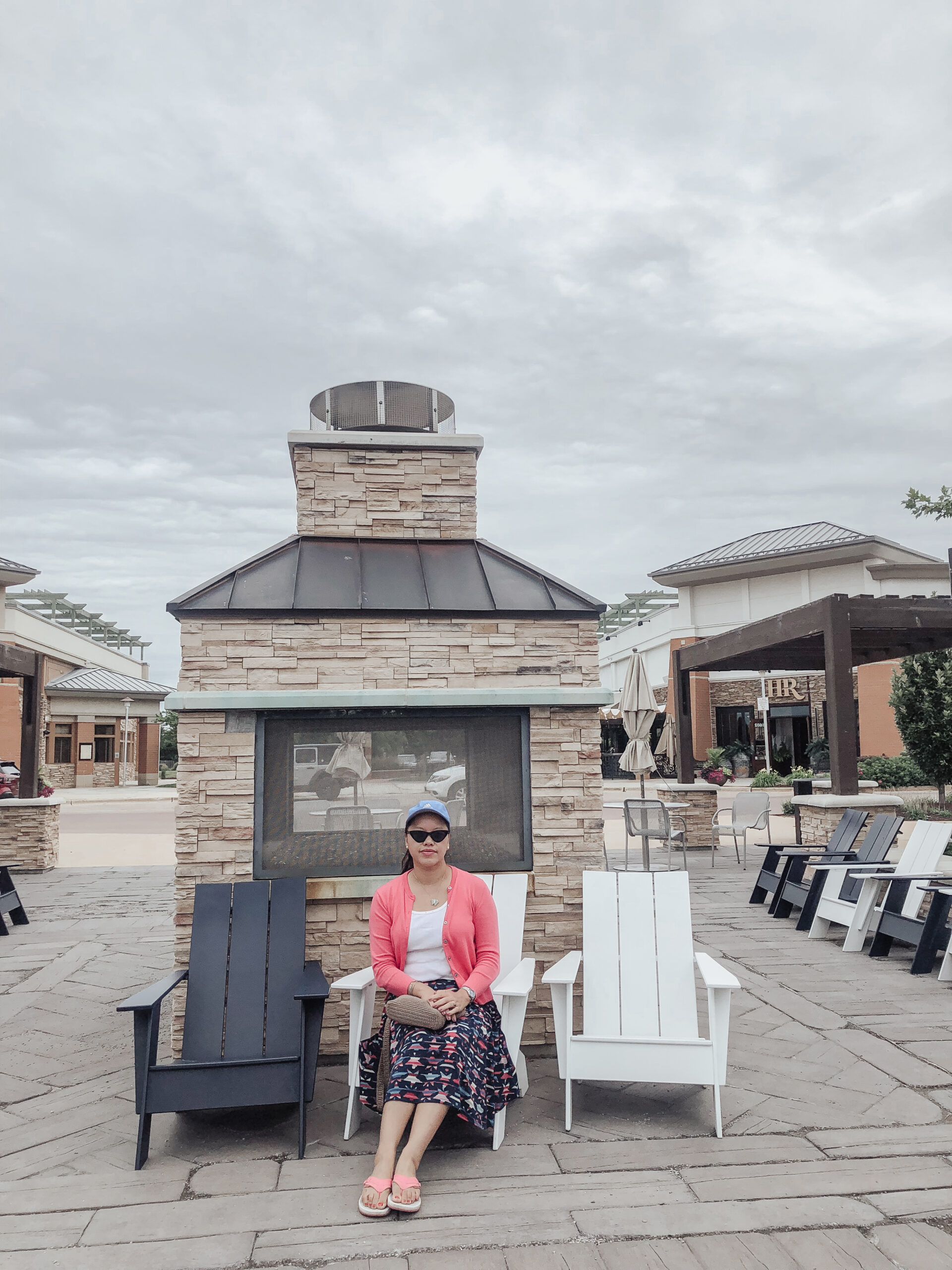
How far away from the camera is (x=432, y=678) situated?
4.21 metres

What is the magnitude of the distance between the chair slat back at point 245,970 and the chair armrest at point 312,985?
0.07m

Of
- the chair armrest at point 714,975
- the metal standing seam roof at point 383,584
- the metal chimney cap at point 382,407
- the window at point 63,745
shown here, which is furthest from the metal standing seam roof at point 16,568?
the chair armrest at point 714,975

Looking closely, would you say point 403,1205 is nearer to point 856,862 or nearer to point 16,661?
point 856,862

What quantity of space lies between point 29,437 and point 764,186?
25.7 metres

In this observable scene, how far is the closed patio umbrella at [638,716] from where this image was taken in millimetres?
11094

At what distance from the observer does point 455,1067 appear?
296 centimetres

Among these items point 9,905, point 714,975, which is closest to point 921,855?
point 714,975

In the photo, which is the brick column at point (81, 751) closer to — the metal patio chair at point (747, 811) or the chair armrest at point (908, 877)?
the metal patio chair at point (747, 811)

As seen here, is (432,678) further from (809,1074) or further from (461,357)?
(461,357)

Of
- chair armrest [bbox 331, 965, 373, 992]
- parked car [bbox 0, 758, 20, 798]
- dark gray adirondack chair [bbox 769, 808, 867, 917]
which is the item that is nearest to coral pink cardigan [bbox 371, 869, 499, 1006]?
chair armrest [bbox 331, 965, 373, 992]

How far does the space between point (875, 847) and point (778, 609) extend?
20.9 meters

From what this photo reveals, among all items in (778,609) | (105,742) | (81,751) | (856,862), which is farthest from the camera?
(105,742)

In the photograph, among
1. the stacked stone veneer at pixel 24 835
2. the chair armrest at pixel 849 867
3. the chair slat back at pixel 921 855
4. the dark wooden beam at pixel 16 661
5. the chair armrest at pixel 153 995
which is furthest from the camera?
the stacked stone veneer at pixel 24 835

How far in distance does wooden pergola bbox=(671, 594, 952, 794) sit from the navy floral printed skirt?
6841 millimetres
